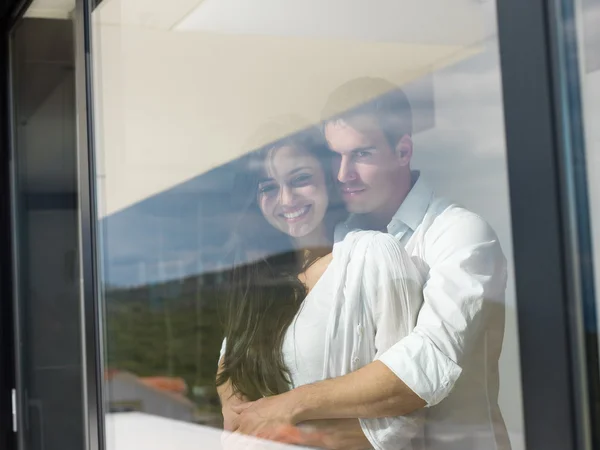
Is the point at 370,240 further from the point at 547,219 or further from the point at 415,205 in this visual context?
the point at 547,219

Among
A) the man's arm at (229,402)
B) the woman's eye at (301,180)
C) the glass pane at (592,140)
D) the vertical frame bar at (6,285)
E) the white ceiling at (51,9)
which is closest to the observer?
the glass pane at (592,140)

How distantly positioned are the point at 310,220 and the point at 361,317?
214mm

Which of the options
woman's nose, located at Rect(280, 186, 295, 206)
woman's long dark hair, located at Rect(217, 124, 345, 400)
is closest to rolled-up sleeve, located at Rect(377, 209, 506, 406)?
woman's long dark hair, located at Rect(217, 124, 345, 400)

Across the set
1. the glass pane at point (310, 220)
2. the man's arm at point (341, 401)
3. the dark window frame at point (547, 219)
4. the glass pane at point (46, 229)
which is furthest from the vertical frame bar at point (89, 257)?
the dark window frame at point (547, 219)

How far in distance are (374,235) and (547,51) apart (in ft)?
1.60

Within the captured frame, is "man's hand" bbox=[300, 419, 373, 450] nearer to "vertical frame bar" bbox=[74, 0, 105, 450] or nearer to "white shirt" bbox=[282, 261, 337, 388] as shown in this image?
"white shirt" bbox=[282, 261, 337, 388]

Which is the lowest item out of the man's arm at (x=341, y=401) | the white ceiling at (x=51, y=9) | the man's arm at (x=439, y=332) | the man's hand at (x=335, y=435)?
the man's hand at (x=335, y=435)

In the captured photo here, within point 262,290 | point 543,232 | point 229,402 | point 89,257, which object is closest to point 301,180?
point 262,290

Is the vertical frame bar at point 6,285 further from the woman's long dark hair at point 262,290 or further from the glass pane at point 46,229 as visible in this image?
the woman's long dark hair at point 262,290

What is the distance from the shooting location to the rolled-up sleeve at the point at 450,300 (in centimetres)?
107

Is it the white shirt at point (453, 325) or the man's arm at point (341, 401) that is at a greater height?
the white shirt at point (453, 325)

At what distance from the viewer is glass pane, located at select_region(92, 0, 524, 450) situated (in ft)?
3.65

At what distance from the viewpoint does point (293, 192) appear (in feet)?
5.00

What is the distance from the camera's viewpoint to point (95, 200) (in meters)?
2.45
